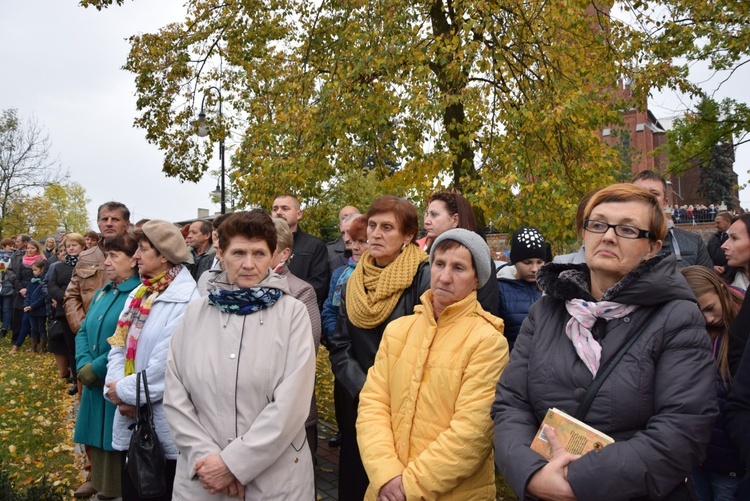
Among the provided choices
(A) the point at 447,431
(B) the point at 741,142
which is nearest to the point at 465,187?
(A) the point at 447,431

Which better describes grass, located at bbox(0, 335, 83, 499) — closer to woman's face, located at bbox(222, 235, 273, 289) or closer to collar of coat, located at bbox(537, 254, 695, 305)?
woman's face, located at bbox(222, 235, 273, 289)

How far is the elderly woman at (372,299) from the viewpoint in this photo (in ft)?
11.5

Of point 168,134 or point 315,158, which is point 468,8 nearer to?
point 315,158

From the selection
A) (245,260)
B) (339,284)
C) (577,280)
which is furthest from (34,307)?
(577,280)

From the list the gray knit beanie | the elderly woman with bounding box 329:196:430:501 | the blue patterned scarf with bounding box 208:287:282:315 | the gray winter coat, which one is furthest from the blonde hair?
the blue patterned scarf with bounding box 208:287:282:315

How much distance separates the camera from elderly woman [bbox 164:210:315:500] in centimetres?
279

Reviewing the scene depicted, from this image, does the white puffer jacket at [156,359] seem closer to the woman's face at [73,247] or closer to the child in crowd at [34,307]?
the woman's face at [73,247]

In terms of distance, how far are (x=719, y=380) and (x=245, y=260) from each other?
242cm

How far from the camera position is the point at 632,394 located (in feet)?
6.86

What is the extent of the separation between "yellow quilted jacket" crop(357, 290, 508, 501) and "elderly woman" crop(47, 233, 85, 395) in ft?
22.1

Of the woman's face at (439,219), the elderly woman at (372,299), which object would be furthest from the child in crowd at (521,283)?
the elderly woman at (372,299)

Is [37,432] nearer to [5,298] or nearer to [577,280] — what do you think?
[577,280]

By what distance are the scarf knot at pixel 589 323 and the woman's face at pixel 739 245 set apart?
1638mm

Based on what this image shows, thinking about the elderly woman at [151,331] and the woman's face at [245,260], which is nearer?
the woman's face at [245,260]
